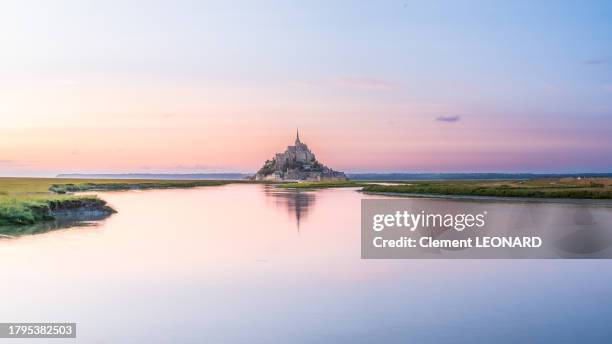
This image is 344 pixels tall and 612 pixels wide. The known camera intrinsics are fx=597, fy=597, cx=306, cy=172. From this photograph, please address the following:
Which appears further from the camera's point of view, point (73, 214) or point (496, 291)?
point (73, 214)

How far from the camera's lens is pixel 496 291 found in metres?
14.3

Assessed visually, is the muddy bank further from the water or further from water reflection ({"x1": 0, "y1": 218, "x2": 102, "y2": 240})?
the water

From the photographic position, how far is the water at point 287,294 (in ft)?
35.4

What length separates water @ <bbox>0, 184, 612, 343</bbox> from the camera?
10781mm

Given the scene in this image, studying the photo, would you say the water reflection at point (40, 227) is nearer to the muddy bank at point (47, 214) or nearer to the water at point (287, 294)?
the muddy bank at point (47, 214)

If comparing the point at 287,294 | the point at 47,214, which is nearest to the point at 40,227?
the point at 47,214

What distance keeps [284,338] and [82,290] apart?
6403mm

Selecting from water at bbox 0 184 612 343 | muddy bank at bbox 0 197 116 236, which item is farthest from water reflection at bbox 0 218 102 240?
water at bbox 0 184 612 343

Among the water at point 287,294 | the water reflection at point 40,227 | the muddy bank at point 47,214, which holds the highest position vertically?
the muddy bank at point 47,214

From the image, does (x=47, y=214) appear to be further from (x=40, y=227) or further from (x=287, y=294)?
(x=287, y=294)

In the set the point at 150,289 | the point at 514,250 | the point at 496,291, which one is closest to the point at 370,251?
the point at 514,250

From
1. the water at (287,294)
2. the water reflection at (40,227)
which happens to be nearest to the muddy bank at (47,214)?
the water reflection at (40,227)

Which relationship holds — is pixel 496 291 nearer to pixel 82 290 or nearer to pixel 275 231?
pixel 82 290

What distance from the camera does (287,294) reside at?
45.4 ft
